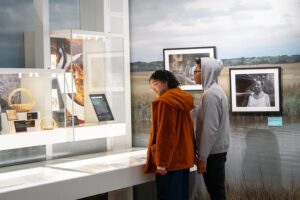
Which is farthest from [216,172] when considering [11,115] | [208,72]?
[11,115]

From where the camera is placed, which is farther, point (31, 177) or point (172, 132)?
point (172, 132)

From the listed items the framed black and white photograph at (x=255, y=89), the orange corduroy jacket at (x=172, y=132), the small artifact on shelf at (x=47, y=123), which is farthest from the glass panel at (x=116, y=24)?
the orange corduroy jacket at (x=172, y=132)

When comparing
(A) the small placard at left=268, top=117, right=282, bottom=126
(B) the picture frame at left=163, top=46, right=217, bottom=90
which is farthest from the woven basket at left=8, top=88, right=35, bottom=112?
(A) the small placard at left=268, top=117, right=282, bottom=126

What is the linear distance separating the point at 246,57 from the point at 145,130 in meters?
1.45

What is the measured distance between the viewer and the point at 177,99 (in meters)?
4.20

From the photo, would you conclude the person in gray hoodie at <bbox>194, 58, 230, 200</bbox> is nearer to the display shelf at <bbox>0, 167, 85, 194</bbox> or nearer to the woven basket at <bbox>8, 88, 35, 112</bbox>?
the display shelf at <bbox>0, 167, 85, 194</bbox>

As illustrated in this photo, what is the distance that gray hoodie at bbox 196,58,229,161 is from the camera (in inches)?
169

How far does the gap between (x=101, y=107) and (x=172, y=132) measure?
1.13 m

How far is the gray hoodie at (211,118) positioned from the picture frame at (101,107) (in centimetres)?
106

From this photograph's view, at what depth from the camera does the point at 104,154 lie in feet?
17.5

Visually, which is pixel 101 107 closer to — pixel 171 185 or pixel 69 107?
pixel 69 107

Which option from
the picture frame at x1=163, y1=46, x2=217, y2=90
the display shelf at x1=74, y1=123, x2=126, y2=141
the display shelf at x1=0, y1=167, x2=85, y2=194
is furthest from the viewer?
the picture frame at x1=163, y1=46, x2=217, y2=90

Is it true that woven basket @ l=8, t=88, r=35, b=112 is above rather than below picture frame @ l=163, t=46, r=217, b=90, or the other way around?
below

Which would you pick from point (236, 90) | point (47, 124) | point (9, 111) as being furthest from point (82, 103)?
point (236, 90)
